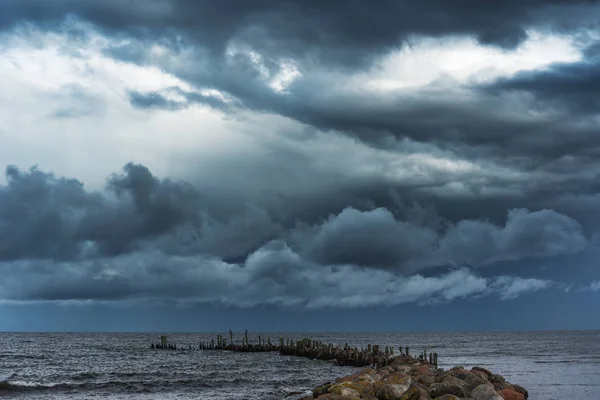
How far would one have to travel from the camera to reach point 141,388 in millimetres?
52656

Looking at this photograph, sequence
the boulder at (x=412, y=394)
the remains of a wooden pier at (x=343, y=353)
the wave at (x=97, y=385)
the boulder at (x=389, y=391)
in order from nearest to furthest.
→ the boulder at (x=412, y=394)
the boulder at (x=389, y=391)
the wave at (x=97, y=385)
the remains of a wooden pier at (x=343, y=353)

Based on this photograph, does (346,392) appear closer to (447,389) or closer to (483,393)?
(447,389)

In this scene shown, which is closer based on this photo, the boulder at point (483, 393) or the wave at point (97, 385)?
the boulder at point (483, 393)

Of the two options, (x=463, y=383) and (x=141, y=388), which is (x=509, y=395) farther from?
(x=141, y=388)

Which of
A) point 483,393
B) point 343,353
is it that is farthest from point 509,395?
point 343,353

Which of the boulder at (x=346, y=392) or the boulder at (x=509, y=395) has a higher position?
the boulder at (x=346, y=392)

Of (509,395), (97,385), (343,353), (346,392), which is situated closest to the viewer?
(346,392)

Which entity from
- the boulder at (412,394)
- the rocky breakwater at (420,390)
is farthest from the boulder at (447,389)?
the boulder at (412,394)

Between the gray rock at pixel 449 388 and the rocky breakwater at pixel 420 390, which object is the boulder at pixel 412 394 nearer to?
the rocky breakwater at pixel 420 390

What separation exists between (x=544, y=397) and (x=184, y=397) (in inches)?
980

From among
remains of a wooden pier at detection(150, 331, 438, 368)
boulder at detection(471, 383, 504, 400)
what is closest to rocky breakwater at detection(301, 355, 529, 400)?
boulder at detection(471, 383, 504, 400)

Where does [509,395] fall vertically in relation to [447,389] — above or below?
below

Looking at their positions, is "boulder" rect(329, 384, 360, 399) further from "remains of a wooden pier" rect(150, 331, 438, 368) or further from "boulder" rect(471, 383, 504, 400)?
"remains of a wooden pier" rect(150, 331, 438, 368)

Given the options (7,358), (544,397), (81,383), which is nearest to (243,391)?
(81,383)
